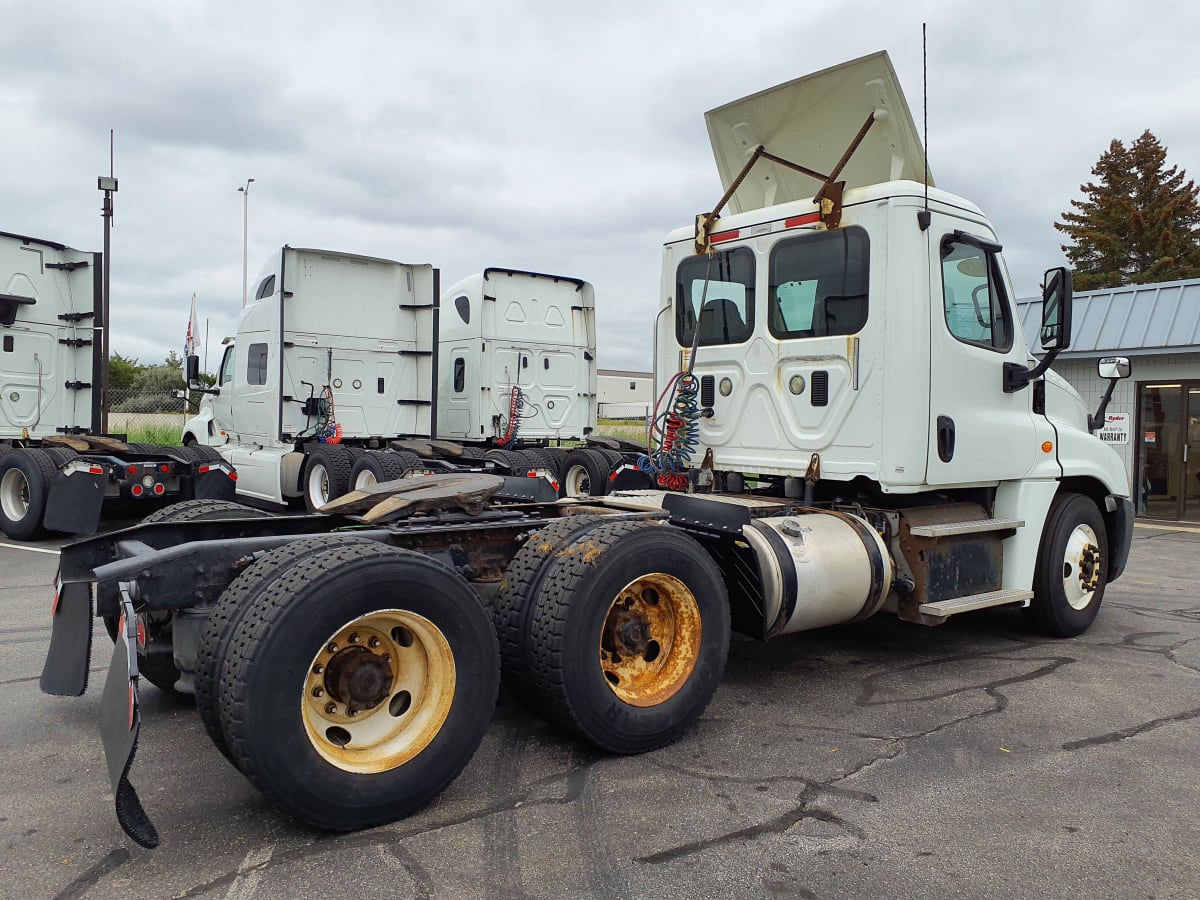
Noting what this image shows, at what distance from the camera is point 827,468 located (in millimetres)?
5598

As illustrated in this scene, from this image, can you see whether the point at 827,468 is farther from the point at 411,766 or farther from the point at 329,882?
the point at 329,882

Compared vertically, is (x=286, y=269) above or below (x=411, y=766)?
above

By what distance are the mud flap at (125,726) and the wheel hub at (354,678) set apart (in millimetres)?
653

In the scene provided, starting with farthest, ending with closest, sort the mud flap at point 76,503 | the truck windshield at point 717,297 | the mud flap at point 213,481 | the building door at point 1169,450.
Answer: the building door at point 1169,450 → the mud flap at point 213,481 → the mud flap at point 76,503 → the truck windshield at point 717,297

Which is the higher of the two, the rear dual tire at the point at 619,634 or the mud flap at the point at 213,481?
the mud flap at the point at 213,481

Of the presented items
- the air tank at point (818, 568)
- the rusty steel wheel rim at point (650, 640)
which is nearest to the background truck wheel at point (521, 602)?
the rusty steel wheel rim at point (650, 640)

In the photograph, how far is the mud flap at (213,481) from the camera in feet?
34.8

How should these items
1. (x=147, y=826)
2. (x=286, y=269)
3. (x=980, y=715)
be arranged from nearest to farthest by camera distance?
1. (x=147, y=826)
2. (x=980, y=715)
3. (x=286, y=269)

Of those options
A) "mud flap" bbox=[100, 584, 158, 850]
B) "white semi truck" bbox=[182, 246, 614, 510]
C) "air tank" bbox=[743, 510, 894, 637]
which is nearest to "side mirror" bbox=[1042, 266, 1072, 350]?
"air tank" bbox=[743, 510, 894, 637]

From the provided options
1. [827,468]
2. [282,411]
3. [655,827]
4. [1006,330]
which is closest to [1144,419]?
[1006,330]

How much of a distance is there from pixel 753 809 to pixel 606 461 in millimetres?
8840

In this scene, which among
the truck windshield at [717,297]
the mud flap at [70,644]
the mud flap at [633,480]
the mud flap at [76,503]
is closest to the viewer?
the mud flap at [70,644]

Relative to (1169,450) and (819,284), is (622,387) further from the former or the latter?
(819,284)

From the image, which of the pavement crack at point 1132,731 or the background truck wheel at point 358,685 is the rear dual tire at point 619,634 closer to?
the background truck wheel at point 358,685
